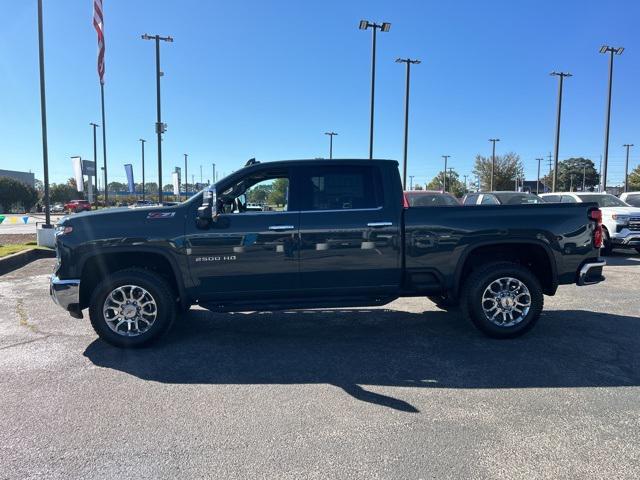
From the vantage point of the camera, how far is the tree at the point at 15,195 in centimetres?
5809

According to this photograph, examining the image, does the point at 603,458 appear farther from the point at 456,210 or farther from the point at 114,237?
the point at 114,237

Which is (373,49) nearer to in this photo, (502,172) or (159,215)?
(159,215)

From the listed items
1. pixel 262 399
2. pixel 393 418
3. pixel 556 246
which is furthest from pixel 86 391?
pixel 556 246

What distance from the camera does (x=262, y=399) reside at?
12.5 ft

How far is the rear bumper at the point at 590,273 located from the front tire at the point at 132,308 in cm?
447

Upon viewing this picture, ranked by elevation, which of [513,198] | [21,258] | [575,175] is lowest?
[21,258]

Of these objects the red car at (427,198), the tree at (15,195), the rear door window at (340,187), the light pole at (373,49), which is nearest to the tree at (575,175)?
the light pole at (373,49)

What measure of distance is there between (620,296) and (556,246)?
326 cm

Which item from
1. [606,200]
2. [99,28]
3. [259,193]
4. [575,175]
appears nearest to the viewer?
[259,193]

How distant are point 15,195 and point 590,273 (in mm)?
68080

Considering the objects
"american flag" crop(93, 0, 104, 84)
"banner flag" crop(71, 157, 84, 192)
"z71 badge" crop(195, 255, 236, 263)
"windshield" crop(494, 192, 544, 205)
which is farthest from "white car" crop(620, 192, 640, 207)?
"banner flag" crop(71, 157, 84, 192)

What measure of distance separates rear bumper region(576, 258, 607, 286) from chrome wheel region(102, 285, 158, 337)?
464 cm

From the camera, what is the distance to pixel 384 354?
4.82 meters

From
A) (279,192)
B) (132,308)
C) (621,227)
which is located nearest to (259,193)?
(279,192)
